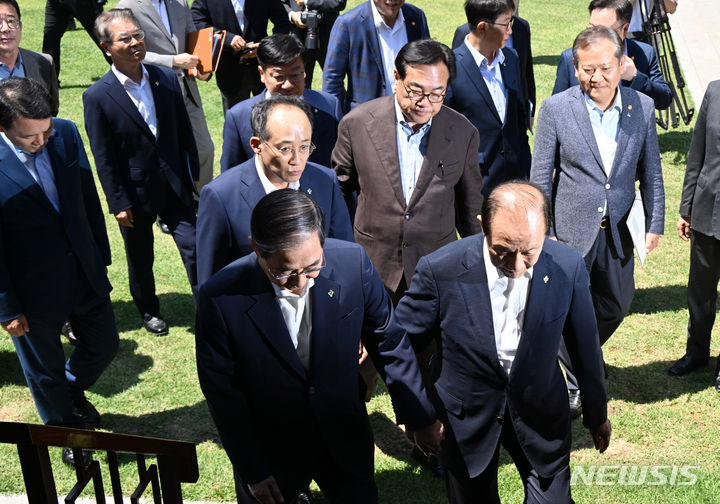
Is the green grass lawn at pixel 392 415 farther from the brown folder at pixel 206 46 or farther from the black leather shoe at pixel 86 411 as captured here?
the brown folder at pixel 206 46

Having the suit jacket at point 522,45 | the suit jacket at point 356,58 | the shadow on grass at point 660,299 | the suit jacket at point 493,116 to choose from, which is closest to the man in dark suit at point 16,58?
the suit jacket at point 356,58

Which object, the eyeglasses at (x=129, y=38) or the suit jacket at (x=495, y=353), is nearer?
the suit jacket at (x=495, y=353)

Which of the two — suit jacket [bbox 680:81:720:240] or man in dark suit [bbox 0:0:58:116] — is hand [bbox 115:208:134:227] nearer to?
man in dark suit [bbox 0:0:58:116]

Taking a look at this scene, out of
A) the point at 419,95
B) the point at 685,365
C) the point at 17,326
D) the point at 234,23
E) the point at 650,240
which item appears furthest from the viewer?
the point at 234,23

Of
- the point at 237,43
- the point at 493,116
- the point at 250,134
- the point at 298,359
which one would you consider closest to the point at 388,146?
the point at 250,134

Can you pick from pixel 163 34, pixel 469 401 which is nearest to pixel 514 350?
pixel 469 401

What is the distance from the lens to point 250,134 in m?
5.33

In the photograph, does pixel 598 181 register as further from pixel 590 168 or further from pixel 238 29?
pixel 238 29

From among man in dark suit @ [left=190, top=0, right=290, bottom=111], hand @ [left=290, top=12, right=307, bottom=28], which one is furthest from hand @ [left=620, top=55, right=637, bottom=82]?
man in dark suit @ [left=190, top=0, right=290, bottom=111]

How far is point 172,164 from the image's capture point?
6.48 meters

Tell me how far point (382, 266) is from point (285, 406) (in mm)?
1851

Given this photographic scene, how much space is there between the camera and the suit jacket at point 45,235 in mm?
4691

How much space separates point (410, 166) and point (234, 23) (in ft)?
14.0

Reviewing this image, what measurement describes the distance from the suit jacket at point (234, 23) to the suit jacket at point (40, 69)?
199cm
